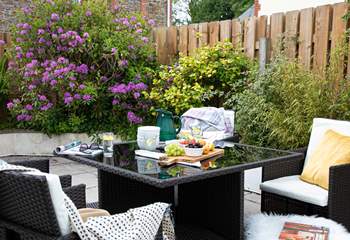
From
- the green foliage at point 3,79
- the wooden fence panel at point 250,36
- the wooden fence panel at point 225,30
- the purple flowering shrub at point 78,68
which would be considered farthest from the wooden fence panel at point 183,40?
the green foliage at point 3,79

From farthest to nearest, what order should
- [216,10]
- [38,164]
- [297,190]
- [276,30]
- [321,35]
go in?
[216,10] → [276,30] → [321,35] → [297,190] → [38,164]

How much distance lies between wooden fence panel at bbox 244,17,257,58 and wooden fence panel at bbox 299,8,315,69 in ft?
2.25

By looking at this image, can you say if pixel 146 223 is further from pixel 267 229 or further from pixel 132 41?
pixel 132 41

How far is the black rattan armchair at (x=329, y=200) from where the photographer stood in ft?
8.50

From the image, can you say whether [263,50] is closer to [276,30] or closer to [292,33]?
[276,30]

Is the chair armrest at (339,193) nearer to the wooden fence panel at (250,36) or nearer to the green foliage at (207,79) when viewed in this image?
the green foliage at (207,79)

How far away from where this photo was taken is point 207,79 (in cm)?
547

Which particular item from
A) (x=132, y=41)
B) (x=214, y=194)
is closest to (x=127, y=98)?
(x=132, y=41)

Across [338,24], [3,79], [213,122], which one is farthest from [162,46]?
[338,24]

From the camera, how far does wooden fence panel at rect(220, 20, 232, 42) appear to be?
215 inches

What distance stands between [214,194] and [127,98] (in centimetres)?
358

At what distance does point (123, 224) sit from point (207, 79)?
3.92 meters

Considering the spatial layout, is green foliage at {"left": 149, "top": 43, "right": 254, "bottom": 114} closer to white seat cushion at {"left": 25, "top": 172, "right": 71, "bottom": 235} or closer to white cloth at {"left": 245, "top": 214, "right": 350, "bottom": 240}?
white cloth at {"left": 245, "top": 214, "right": 350, "bottom": 240}

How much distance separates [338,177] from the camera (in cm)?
→ 258
